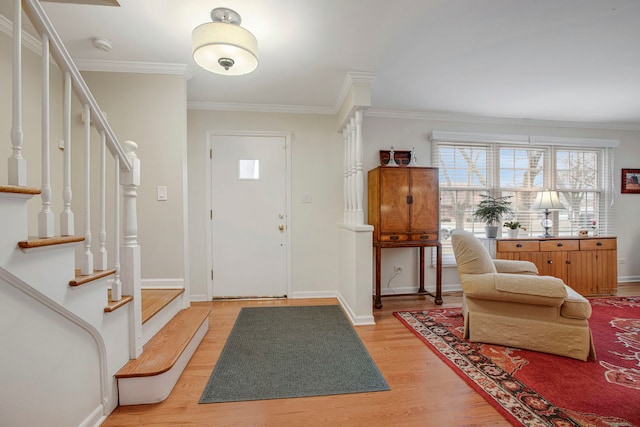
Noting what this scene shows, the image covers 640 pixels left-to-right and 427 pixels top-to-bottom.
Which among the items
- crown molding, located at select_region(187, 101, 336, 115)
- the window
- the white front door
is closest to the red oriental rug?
the window

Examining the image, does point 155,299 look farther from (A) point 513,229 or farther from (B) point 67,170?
(A) point 513,229

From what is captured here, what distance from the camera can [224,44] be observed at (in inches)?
69.0

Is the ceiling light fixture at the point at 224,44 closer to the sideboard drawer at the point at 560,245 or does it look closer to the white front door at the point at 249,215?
the white front door at the point at 249,215

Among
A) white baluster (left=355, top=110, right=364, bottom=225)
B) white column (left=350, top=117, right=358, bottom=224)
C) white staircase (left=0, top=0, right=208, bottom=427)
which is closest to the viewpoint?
white staircase (left=0, top=0, right=208, bottom=427)

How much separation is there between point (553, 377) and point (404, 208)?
1828 mm

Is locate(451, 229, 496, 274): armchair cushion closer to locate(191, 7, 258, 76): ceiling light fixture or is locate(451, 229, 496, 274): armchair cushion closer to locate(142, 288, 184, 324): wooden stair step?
locate(191, 7, 258, 76): ceiling light fixture

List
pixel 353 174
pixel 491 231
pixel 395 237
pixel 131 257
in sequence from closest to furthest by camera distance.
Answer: pixel 131 257 → pixel 353 174 → pixel 395 237 → pixel 491 231

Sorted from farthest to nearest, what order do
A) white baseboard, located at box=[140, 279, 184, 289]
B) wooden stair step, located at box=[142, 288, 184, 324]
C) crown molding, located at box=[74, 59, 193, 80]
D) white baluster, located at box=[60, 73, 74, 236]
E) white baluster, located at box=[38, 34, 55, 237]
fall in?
1. white baseboard, located at box=[140, 279, 184, 289]
2. crown molding, located at box=[74, 59, 193, 80]
3. wooden stair step, located at box=[142, 288, 184, 324]
4. white baluster, located at box=[60, 73, 74, 236]
5. white baluster, located at box=[38, 34, 55, 237]

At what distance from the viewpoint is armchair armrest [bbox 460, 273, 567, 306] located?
2.00m

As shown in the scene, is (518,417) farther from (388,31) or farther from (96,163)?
(96,163)

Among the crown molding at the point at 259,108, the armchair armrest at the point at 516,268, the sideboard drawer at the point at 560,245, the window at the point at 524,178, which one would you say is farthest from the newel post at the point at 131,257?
the sideboard drawer at the point at 560,245

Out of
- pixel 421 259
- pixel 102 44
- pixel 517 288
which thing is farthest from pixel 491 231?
pixel 102 44

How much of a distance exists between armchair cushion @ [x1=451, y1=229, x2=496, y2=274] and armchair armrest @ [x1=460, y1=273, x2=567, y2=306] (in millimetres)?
59

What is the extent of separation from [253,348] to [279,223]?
1.56 metres
